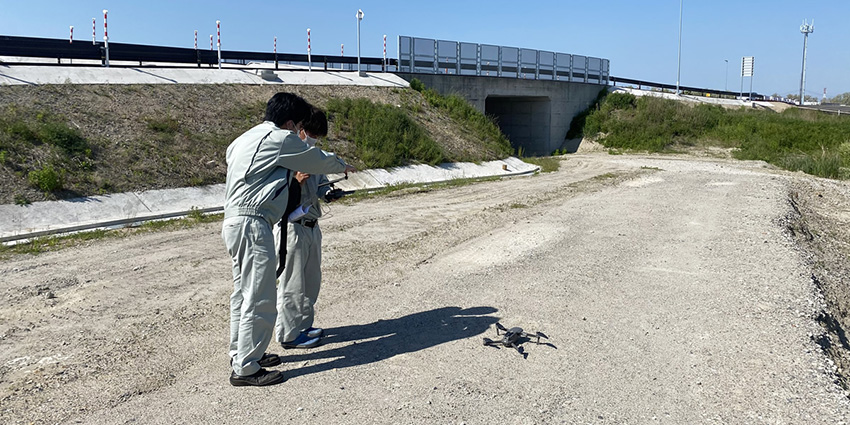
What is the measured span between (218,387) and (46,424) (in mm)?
1081

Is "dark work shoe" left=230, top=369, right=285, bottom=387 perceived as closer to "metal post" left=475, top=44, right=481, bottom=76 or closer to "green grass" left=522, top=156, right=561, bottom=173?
"green grass" left=522, top=156, right=561, bottom=173

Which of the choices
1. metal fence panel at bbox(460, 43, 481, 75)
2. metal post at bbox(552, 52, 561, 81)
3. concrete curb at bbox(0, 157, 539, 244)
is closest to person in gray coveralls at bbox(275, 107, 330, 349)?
concrete curb at bbox(0, 157, 539, 244)

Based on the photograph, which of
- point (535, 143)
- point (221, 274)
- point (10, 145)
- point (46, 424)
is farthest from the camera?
point (535, 143)

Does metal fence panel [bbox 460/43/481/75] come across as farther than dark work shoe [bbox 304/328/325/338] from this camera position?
Yes

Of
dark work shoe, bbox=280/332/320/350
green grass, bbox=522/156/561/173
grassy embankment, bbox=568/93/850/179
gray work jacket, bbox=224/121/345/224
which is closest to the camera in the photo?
gray work jacket, bbox=224/121/345/224

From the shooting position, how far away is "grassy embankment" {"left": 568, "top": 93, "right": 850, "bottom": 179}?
2964cm

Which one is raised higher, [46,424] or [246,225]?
[246,225]

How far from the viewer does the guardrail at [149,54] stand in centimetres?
1725

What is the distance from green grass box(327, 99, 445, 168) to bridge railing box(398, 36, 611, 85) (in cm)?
617

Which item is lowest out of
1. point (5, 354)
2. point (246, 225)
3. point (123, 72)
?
point (5, 354)

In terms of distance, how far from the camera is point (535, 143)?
34562 millimetres

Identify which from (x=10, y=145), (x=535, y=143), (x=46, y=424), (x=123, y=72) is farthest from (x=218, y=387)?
(x=535, y=143)

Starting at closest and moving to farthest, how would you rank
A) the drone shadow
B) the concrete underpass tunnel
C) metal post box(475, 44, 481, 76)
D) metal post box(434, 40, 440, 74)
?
the drone shadow, metal post box(434, 40, 440, 74), metal post box(475, 44, 481, 76), the concrete underpass tunnel

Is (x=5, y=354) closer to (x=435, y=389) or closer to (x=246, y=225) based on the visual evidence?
(x=246, y=225)
